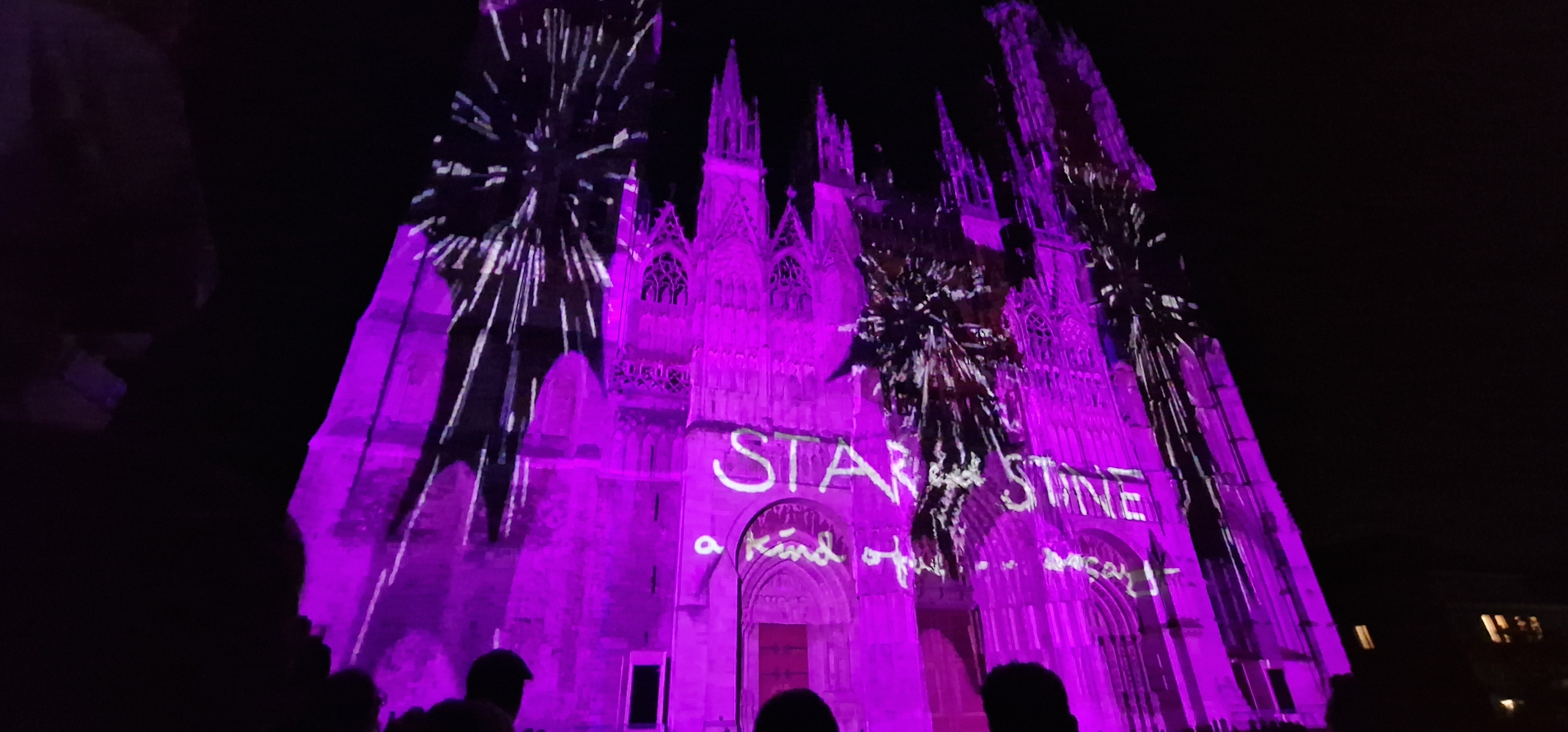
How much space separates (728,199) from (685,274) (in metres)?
2.77

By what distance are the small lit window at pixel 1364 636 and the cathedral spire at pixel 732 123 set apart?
967 inches

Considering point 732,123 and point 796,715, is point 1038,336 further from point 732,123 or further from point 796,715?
point 796,715

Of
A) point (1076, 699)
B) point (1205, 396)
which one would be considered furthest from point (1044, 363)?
point (1076, 699)

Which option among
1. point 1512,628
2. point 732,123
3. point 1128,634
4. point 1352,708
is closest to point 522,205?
point 732,123

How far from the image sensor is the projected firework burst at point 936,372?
16.9 metres

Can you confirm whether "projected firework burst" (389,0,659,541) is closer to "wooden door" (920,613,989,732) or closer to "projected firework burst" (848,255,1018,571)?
"projected firework burst" (848,255,1018,571)

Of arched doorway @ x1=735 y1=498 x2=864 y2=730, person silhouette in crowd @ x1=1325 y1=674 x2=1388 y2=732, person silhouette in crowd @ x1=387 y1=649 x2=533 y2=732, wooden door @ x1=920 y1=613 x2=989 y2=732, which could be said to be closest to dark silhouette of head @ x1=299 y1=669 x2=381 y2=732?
person silhouette in crowd @ x1=387 y1=649 x2=533 y2=732

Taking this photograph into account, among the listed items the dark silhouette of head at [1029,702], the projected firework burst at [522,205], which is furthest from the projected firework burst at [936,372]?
the dark silhouette of head at [1029,702]

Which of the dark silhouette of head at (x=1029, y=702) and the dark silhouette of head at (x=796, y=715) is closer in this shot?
the dark silhouette of head at (x=796, y=715)

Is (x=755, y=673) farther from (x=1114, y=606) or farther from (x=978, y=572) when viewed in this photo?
(x=1114, y=606)

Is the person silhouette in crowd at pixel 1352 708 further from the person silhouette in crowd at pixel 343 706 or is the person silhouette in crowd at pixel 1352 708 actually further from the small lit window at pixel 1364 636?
the small lit window at pixel 1364 636

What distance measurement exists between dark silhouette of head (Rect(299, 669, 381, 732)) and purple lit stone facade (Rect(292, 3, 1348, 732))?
33.6 ft

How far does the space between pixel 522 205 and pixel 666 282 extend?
431 cm

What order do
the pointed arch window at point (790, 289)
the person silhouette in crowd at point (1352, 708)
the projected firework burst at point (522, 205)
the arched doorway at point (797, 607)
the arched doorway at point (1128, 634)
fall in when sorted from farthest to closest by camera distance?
the pointed arch window at point (790, 289)
the arched doorway at point (1128, 634)
the arched doorway at point (797, 607)
the projected firework burst at point (522, 205)
the person silhouette in crowd at point (1352, 708)
